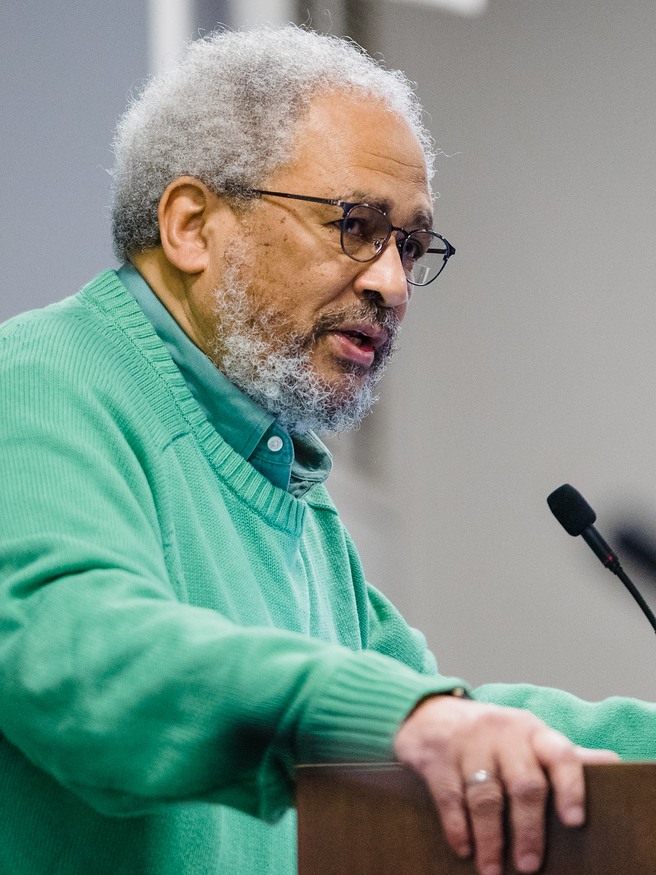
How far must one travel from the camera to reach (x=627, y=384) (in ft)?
11.1

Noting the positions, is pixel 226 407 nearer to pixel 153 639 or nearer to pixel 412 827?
pixel 153 639

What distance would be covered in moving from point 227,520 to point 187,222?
47 cm

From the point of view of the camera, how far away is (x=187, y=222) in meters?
1.57

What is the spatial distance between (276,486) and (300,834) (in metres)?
0.73

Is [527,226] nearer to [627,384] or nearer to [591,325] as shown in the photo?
[591,325]

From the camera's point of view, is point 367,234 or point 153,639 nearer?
point 153,639

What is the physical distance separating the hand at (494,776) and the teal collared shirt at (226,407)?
77 cm

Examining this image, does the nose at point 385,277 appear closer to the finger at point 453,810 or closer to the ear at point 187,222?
the ear at point 187,222

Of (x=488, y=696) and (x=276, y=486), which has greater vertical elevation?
(x=276, y=486)

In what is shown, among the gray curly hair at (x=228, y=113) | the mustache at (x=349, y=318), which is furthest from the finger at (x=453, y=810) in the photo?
the gray curly hair at (x=228, y=113)

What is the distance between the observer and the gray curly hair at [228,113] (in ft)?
5.07

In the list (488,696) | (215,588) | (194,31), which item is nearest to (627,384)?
(194,31)

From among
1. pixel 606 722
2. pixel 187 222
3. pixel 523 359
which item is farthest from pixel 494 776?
pixel 523 359

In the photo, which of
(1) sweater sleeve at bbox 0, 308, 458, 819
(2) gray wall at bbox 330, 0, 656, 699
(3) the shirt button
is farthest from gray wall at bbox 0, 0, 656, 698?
(1) sweater sleeve at bbox 0, 308, 458, 819
